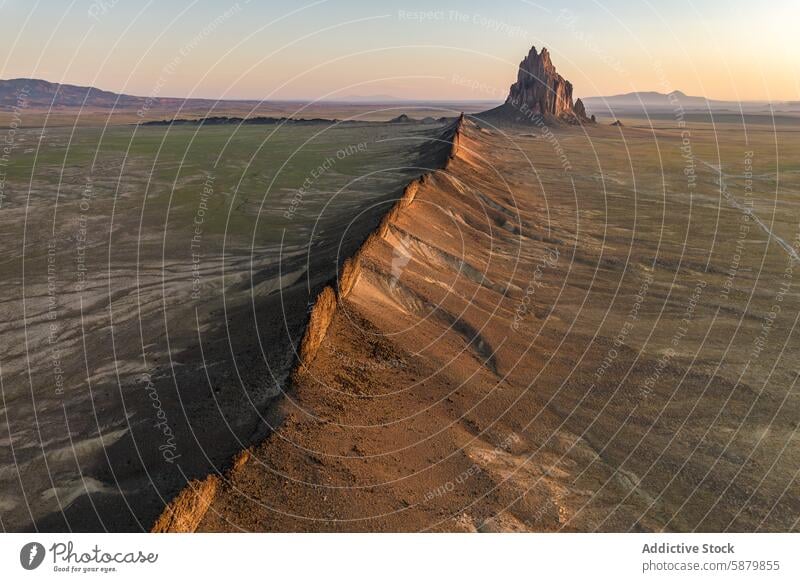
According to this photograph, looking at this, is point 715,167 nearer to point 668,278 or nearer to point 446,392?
point 668,278

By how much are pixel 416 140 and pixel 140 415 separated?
115426mm

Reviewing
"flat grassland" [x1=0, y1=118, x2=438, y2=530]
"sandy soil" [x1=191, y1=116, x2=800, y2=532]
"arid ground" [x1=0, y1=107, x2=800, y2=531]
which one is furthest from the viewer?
"flat grassland" [x1=0, y1=118, x2=438, y2=530]

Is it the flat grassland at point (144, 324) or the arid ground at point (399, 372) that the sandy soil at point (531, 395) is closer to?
the arid ground at point (399, 372)

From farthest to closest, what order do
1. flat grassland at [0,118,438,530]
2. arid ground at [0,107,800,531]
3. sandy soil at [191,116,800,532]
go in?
flat grassland at [0,118,438,530], arid ground at [0,107,800,531], sandy soil at [191,116,800,532]

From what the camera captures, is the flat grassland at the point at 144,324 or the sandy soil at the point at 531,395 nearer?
the sandy soil at the point at 531,395

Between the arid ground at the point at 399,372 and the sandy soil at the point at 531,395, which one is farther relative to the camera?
the arid ground at the point at 399,372

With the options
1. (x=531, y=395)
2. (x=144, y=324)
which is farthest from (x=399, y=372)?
(x=144, y=324)

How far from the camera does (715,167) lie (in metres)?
122

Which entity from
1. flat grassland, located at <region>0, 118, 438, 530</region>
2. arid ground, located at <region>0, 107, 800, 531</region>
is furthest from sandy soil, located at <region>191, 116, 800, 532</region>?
flat grassland, located at <region>0, 118, 438, 530</region>

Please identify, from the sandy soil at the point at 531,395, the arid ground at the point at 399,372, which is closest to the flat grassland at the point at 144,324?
the arid ground at the point at 399,372

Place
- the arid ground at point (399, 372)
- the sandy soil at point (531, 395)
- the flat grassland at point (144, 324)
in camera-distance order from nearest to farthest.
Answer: the sandy soil at point (531, 395) → the arid ground at point (399, 372) → the flat grassland at point (144, 324)

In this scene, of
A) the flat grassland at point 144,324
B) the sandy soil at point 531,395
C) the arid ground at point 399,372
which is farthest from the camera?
the flat grassland at point 144,324

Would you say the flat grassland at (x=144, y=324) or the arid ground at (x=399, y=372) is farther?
the flat grassland at (x=144, y=324)

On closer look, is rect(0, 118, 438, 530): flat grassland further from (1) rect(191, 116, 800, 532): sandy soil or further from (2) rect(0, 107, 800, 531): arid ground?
(1) rect(191, 116, 800, 532): sandy soil
